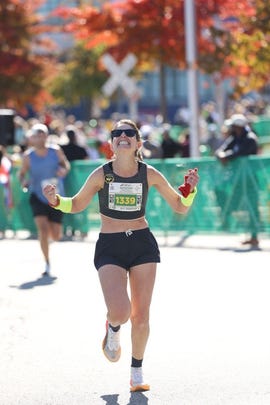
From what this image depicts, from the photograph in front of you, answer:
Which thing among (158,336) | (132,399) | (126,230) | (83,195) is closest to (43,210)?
(158,336)

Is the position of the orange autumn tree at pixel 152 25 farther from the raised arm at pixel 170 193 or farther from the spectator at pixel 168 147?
the raised arm at pixel 170 193

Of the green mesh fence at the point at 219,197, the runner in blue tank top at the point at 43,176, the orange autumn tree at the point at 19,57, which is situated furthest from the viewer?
the orange autumn tree at the point at 19,57

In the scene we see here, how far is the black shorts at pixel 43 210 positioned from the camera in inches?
554

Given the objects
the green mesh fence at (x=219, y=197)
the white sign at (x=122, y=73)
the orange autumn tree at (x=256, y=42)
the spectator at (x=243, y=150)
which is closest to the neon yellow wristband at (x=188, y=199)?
the green mesh fence at (x=219, y=197)

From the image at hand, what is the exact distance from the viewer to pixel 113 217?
7727 millimetres

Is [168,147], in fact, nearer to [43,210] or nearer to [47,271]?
[43,210]

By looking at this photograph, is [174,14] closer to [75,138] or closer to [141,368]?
[75,138]

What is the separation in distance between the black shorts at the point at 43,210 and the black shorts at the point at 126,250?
635 centimetres

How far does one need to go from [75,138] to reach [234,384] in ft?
38.6

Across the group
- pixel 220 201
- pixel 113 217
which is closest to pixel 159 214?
pixel 220 201

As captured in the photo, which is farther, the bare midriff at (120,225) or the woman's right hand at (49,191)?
the bare midriff at (120,225)

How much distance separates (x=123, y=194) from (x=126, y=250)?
0.37 metres

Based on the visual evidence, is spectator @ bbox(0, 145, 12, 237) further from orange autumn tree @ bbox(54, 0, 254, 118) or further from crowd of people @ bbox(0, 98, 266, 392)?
crowd of people @ bbox(0, 98, 266, 392)

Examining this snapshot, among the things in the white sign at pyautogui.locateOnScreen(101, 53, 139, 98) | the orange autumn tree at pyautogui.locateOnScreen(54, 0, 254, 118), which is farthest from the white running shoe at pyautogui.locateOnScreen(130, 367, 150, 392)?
the orange autumn tree at pyautogui.locateOnScreen(54, 0, 254, 118)
